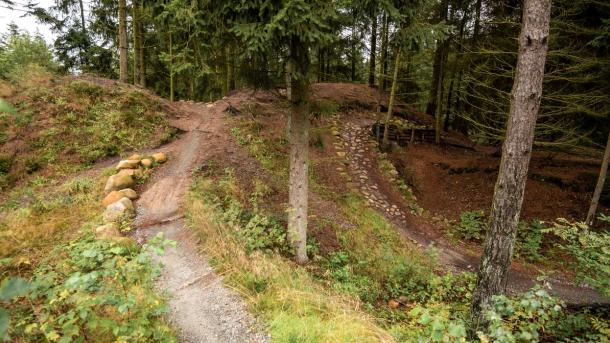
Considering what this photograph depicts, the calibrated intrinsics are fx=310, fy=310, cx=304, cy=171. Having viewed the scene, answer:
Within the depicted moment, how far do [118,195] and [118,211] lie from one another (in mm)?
846

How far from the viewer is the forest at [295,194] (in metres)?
4.02

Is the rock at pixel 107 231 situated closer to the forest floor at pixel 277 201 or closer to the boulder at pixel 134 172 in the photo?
the forest floor at pixel 277 201

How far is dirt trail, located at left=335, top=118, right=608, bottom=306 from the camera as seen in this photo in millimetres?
8325

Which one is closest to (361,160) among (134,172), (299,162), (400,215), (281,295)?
(400,215)

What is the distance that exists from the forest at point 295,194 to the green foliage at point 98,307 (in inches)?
1.3

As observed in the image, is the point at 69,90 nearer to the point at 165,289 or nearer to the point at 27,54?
the point at 27,54

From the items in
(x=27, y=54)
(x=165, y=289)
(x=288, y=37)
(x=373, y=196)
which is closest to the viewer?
(x=165, y=289)

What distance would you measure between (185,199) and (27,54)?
1638 cm

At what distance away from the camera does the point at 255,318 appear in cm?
430

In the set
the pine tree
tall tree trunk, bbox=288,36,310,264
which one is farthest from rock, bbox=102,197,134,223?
the pine tree

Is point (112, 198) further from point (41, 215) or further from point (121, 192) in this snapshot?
point (41, 215)

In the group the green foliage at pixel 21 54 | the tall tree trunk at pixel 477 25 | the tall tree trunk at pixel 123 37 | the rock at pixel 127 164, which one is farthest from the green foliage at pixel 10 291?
the tall tree trunk at pixel 477 25

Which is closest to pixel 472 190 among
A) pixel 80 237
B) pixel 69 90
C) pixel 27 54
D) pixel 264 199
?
pixel 264 199

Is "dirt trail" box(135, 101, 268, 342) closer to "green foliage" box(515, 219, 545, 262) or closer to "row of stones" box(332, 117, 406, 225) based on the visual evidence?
"row of stones" box(332, 117, 406, 225)
